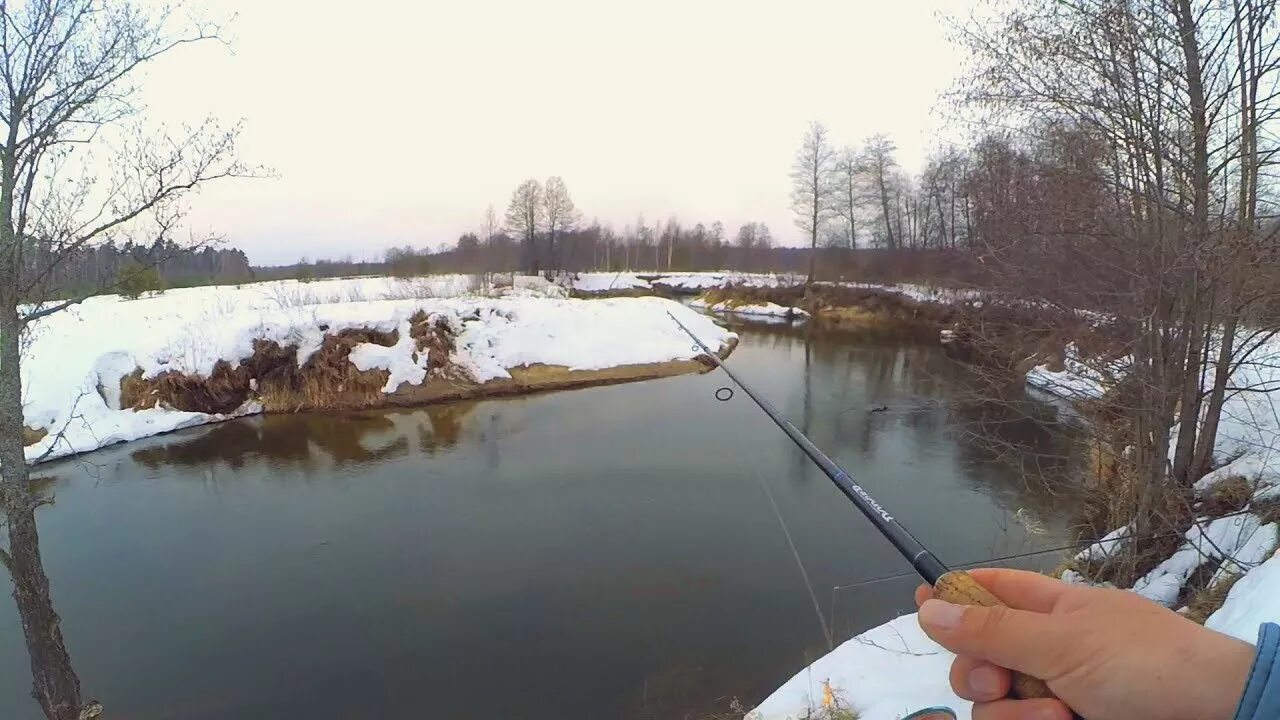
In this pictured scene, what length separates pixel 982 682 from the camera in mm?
1035

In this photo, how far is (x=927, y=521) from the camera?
7.93m

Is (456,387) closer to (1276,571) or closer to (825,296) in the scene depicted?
(1276,571)

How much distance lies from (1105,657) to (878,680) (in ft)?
12.5

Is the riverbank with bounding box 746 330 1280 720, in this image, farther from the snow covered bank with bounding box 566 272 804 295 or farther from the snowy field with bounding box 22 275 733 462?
the snow covered bank with bounding box 566 272 804 295

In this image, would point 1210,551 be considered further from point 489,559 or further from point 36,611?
point 36,611

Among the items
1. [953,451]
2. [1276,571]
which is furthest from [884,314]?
[1276,571]

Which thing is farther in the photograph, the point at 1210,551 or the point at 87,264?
the point at 87,264

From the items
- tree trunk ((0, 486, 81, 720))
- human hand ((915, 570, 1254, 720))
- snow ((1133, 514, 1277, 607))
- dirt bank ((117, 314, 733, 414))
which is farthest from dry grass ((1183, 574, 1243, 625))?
dirt bank ((117, 314, 733, 414))

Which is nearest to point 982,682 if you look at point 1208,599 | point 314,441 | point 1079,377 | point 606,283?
point 1208,599

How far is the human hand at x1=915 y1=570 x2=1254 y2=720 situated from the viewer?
37.4 inches

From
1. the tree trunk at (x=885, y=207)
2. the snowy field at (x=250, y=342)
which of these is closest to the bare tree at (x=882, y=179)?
the tree trunk at (x=885, y=207)

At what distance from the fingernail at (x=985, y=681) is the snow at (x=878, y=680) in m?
2.97

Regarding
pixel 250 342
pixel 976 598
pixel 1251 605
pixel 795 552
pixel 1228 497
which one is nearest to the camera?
pixel 976 598

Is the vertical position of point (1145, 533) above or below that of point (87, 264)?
below
